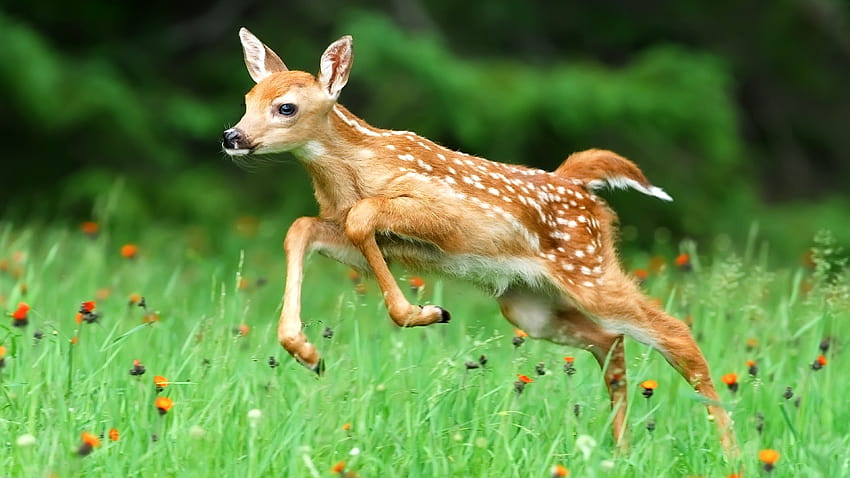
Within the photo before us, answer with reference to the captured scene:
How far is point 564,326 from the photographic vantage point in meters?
5.80

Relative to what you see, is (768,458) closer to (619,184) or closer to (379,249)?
(379,249)

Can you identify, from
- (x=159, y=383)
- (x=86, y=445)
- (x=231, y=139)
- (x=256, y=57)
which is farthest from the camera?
(x=256, y=57)

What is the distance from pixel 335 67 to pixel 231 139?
1.78ft

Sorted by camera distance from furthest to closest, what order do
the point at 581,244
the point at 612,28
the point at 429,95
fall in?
1. the point at 612,28
2. the point at 429,95
3. the point at 581,244

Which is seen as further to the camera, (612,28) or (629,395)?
(612,28)

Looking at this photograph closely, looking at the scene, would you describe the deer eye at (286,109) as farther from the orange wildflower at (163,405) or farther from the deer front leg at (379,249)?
the orange wildflower at (163,405)

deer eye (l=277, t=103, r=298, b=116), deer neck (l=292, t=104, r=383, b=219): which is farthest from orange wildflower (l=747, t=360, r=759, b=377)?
deer eye (l=277, t=103, r=298, b=116)

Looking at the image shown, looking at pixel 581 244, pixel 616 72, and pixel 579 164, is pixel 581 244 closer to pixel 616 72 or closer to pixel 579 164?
pixel 579 164

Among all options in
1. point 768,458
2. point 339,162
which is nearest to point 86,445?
point 339,162

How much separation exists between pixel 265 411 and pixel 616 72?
7.84 metres

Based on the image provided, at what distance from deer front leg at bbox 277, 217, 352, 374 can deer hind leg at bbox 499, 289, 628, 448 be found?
0.85 m

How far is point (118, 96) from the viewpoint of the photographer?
11.6m

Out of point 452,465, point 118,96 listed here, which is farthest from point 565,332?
point 118,96

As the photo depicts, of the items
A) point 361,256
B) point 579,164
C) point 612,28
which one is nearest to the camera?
point 361,256
